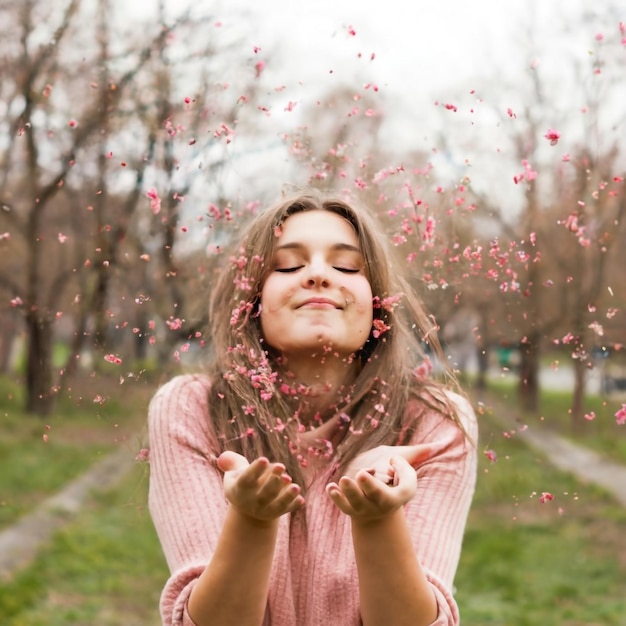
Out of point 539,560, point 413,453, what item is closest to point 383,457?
point 413,453

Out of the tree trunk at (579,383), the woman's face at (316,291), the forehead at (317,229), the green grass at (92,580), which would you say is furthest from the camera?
the green grass at (92,580)

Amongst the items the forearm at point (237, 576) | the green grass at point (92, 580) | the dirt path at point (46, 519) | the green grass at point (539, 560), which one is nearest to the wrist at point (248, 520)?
the forearm at point (237, 576)

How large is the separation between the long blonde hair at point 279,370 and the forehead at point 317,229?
2cm

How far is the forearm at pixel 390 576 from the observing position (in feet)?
5.53

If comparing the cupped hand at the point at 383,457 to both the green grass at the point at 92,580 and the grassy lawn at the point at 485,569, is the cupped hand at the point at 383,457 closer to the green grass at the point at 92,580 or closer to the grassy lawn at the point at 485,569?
the grassy lawn at the point at 485,569

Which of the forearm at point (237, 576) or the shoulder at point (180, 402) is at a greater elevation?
the shoulder at point (180, 402)

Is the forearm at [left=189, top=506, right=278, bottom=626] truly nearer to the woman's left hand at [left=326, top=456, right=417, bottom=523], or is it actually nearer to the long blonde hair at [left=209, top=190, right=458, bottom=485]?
the woman's left hand at [left=326, top=456, right=417, bottom=523]

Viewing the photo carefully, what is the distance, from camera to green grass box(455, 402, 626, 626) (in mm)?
7082

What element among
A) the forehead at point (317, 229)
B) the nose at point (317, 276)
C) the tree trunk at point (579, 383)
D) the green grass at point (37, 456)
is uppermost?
the forehead at point (317, 229)

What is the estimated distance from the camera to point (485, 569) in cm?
828

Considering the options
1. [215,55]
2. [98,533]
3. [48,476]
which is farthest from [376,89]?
[48,476]

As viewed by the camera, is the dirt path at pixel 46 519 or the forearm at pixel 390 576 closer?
the forearm at pixel 390 576

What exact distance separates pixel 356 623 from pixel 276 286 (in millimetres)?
735

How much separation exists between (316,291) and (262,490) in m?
0.59
